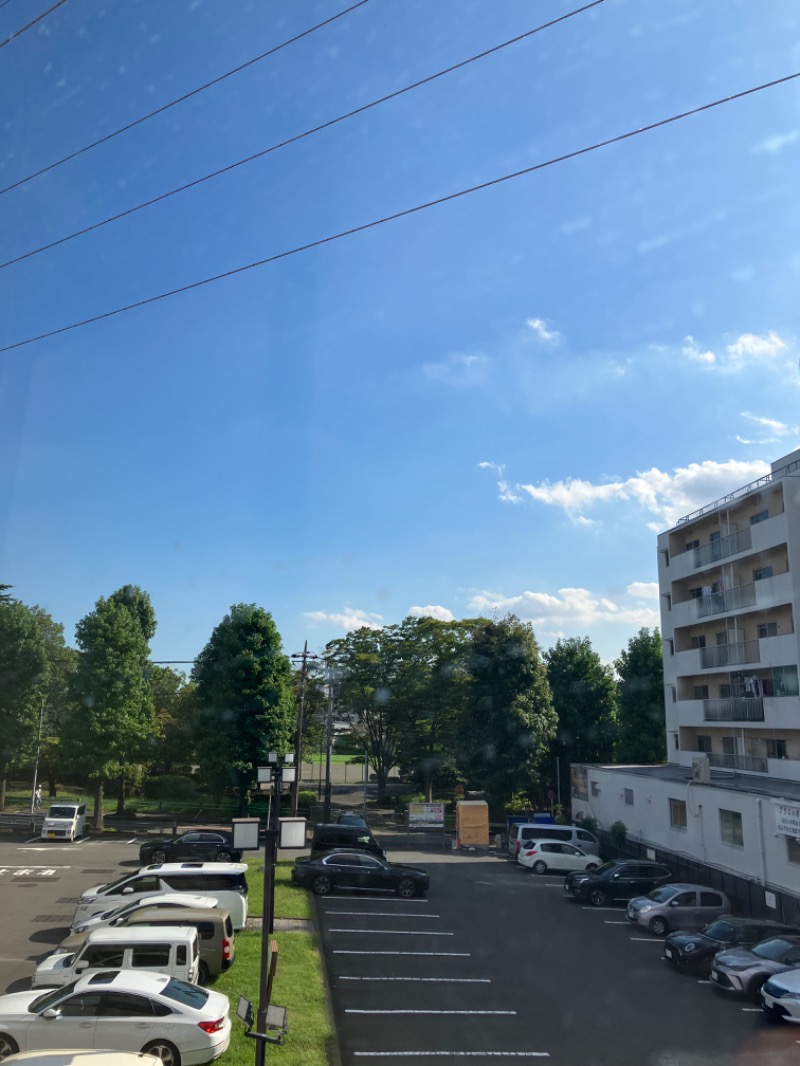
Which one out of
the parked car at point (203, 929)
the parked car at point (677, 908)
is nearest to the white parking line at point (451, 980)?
the parked car at point (203, 929)

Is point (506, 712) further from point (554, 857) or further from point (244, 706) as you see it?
point (244, 706)

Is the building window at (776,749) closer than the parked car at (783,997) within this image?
No

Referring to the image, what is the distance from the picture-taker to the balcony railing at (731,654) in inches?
1303

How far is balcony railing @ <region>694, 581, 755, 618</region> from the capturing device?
33500 millimetres

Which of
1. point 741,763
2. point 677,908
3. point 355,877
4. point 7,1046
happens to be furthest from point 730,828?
point 7,1046

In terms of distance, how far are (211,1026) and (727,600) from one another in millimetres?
29079

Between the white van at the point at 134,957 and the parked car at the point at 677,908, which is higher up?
the white van at the point at 134,957

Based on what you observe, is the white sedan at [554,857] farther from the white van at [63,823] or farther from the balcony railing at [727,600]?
the white van at [63,823]

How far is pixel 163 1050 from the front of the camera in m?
11.5

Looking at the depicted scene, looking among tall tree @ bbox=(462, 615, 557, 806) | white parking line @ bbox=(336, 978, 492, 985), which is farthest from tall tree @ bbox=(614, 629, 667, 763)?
white parking line @ bbox=(336, 978, 492, 985)

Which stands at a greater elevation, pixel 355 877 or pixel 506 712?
pixel 506 712

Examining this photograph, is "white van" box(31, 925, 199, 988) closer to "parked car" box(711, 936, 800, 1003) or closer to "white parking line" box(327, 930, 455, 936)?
"white parking line" box(327, 930, 455, 936)

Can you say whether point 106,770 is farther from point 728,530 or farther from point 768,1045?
point 768,1045

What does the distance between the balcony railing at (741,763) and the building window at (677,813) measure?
4000mm
